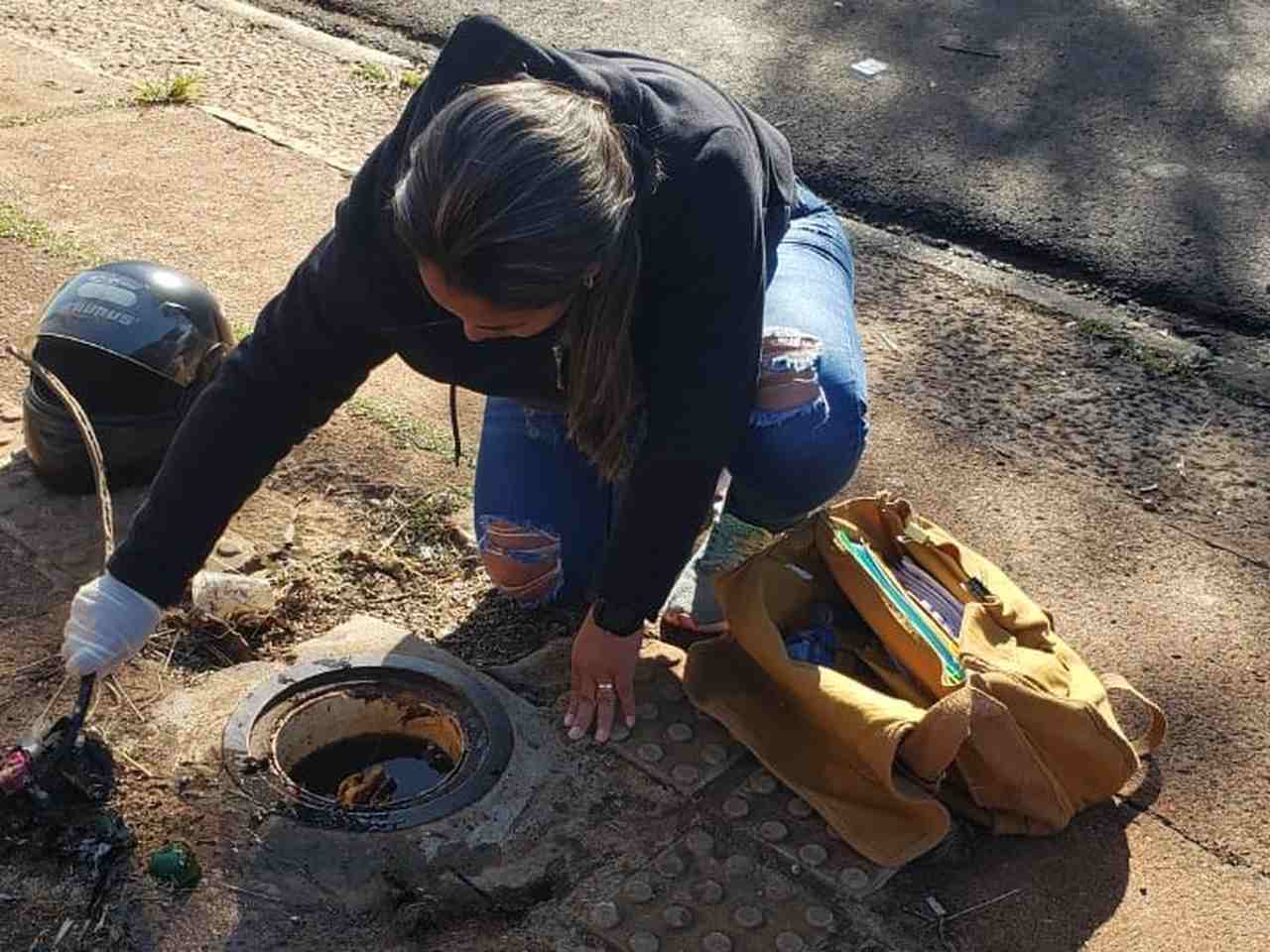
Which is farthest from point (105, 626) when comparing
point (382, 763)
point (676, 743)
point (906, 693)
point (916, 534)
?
point (916, 534)

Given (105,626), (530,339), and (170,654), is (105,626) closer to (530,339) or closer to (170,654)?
(170,654)

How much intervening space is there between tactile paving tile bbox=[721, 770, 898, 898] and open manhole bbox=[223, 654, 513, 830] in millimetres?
420

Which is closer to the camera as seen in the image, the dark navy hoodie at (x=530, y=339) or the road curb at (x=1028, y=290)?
the dark navy hoodie at (x=530, y=339)

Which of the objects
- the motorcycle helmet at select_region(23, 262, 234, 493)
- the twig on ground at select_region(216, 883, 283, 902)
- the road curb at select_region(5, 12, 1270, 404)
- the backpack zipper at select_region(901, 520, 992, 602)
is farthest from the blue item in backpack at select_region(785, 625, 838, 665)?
the road curb at select_region(5, 12, 1270, 404)

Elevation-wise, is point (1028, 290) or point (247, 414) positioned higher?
point (247, 414)

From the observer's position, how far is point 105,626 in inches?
107

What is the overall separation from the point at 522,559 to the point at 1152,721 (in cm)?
119

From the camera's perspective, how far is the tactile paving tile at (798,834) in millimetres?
2693

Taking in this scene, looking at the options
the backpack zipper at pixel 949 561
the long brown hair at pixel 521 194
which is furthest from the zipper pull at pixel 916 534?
the long brown hair at pixel 521 194

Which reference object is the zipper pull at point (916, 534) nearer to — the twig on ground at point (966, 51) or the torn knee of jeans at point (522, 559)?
the torn knee of jeans at point (522, 559)

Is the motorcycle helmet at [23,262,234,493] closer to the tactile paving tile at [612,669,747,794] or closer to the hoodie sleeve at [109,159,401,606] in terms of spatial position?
the hoodie sleeve at [109,159,401,606]

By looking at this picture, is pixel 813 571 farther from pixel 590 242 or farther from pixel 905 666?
pixel 590 242

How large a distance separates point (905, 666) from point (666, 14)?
4.33 m

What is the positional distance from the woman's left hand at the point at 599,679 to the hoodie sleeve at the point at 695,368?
0.09 m
